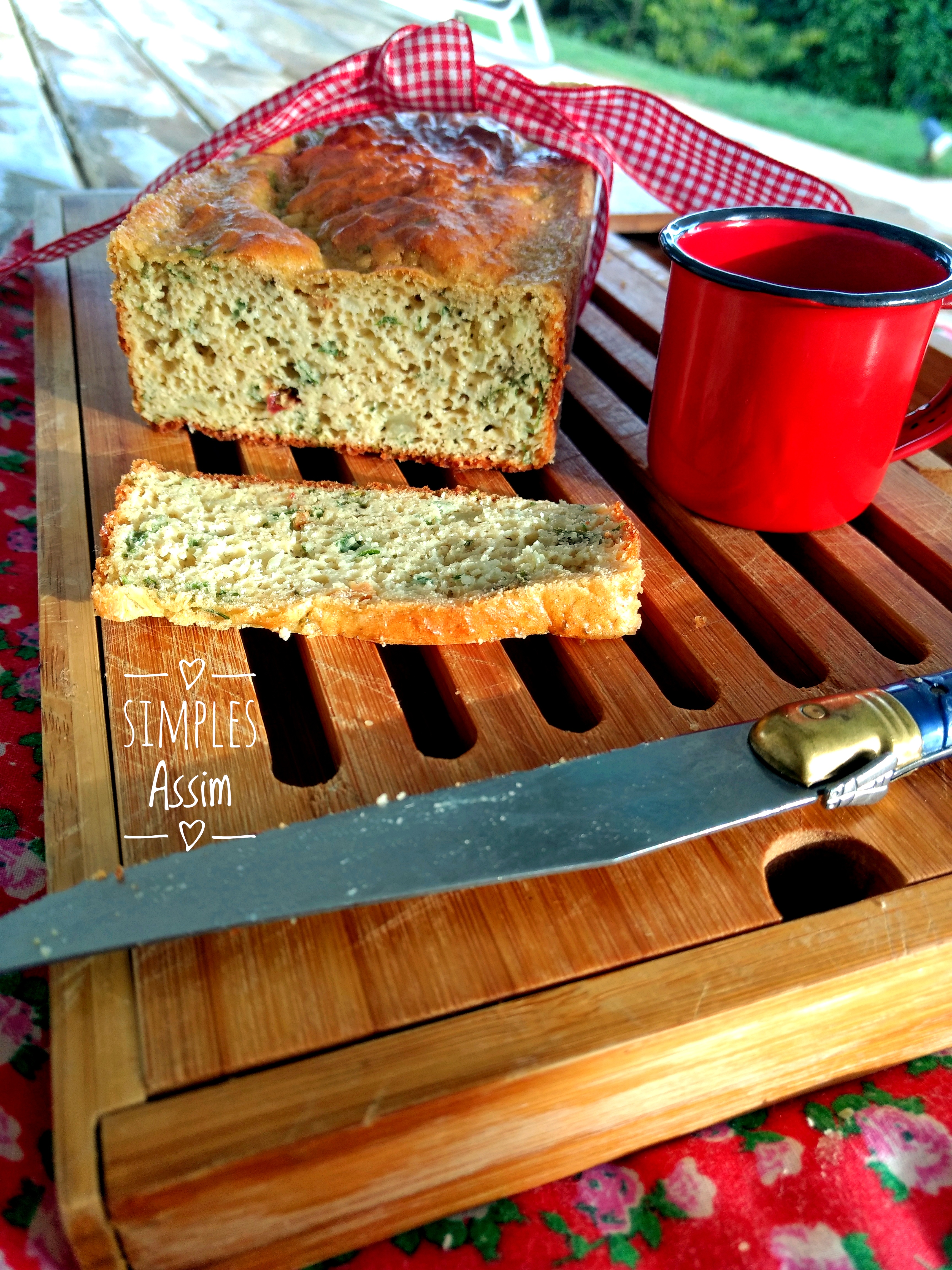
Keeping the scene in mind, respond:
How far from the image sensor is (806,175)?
2.39m

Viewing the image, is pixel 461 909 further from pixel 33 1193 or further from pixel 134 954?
pixel 33 1193

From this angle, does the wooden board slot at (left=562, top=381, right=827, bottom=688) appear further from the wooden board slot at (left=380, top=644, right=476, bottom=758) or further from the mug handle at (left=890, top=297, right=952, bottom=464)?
the wooden board slot at (left=380, top=644, right=476, bottom=758)

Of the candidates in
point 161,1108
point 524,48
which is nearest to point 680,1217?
point 161,1108

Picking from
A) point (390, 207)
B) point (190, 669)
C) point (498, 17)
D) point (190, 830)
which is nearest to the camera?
point (190, 830)

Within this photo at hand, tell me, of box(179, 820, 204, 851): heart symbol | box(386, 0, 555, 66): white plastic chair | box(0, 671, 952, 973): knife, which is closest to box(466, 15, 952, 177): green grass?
box(386, 0, 555, 66): white plastic chair

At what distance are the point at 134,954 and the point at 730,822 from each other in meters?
0.69

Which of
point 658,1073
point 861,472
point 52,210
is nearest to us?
point 658,1073

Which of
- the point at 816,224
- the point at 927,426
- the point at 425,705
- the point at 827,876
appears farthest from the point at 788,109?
the point at 827,876

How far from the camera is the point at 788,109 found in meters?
11.9

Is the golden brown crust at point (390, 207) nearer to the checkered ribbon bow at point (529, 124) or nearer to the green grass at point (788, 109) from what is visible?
the checkered ribbon bow at point (529, 124)

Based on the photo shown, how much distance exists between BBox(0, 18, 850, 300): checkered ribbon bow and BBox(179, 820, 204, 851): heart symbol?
1.68m

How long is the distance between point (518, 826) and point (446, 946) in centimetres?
16

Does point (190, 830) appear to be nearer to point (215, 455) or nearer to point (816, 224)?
point (215, 455)

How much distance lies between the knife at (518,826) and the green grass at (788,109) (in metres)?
8.63
